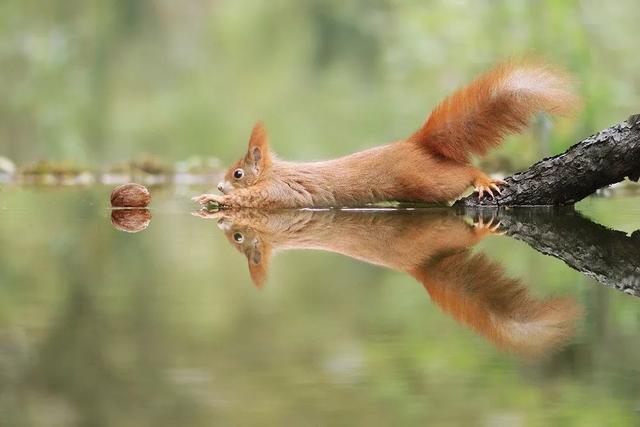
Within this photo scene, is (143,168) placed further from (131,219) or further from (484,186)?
(484,186)

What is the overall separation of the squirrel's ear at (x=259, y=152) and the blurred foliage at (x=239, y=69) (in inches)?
132

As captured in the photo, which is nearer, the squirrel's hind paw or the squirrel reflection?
the squirrel reflection

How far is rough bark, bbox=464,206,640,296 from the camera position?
1.64 m

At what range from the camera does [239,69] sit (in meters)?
6.58

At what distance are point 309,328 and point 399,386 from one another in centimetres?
29

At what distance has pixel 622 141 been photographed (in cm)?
273

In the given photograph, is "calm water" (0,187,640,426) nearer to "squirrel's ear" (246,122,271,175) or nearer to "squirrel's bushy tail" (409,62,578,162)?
"squirrel's bushy tail" (409,62,578,162)

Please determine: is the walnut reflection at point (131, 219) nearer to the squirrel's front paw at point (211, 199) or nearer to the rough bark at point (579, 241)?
the squirrel's front paw at point (211, 199)

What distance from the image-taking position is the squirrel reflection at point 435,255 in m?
1.19

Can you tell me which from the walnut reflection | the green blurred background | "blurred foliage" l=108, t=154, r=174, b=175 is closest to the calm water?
the green blurred background

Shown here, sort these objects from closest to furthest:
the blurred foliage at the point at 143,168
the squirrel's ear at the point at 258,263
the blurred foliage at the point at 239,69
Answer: the squirrel's ear at the point at 258,263
the blurred foliage at the point at 143,168
the blurred foliage at the point at 239,69

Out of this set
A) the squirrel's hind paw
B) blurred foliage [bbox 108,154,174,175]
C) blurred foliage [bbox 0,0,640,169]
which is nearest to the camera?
the squirrel's hind paw

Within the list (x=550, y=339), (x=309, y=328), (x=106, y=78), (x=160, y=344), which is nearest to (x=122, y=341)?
(x=160, y=344)

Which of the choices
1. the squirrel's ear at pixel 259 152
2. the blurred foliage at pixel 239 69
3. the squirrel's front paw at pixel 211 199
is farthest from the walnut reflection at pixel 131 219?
the blurred foliage at pixel 239 69
